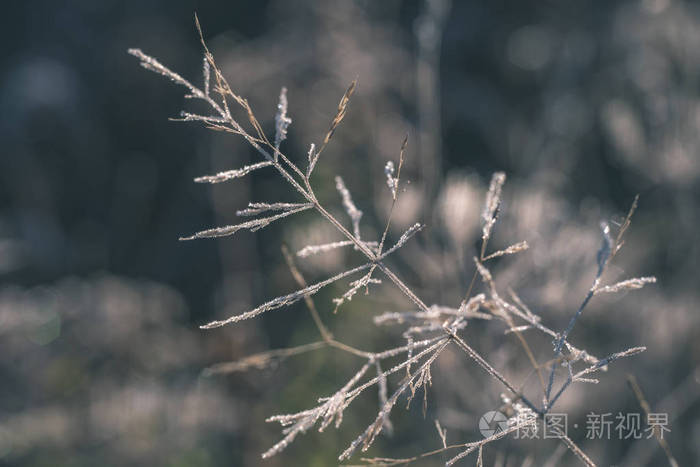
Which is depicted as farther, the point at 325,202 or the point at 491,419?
the point at 325,202

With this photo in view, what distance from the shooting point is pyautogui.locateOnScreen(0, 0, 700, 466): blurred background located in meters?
1.30

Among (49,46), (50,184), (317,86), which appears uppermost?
(49,46)

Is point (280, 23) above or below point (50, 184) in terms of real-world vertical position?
above

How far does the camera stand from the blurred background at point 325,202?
1.30m

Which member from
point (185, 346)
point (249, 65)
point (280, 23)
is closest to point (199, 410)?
point (185, 346)

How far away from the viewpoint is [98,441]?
1.59m

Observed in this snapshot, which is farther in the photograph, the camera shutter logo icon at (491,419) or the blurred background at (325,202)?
the blurred background at (325,202)

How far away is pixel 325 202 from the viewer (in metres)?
1.83

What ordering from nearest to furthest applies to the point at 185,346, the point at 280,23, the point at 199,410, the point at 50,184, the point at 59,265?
the point at 199,410 → the point at 185,346 → the point at 280,23 → the point at 59,265 → the point at 50,184

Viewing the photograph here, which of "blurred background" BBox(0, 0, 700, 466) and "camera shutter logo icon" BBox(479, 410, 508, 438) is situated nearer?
"camera shutter logo icon" BBox(479, 410, 508, 438)

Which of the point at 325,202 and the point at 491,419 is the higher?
the point at 325,202

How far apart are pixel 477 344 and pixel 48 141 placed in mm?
2416

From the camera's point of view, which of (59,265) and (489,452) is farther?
(59,265)

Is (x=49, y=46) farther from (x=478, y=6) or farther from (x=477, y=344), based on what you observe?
(x=477, y=344)
